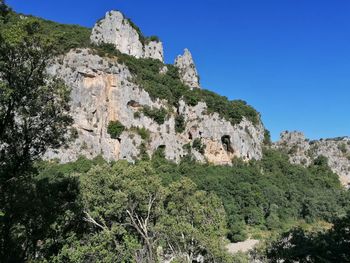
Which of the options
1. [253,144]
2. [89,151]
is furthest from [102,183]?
[253,144]

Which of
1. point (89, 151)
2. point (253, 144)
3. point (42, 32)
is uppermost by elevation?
point (253, 144)

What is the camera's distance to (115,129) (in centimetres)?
7569

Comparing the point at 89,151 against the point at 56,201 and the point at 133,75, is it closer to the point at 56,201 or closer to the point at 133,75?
the point at 133,75

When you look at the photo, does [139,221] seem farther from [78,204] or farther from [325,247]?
[325,247]

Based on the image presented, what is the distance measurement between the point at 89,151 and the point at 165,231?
158 feet

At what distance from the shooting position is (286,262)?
891 inches

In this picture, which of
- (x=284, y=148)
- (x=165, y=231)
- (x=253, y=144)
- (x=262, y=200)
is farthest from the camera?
(x=284, y=148)

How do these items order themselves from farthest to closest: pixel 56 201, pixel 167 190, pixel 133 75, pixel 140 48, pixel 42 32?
pixel 140 48, pixel 133 75, pixel 167 190, pixel 56 201, pixel 42 32

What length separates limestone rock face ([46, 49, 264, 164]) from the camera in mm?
73500

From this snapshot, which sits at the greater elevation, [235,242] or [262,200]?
[262,200]

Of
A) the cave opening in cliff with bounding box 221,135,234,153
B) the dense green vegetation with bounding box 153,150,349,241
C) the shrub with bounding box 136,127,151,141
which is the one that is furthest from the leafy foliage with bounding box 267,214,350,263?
the cave opening in cliff with bounding box 221,135,234,153

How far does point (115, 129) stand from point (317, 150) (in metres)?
74.0

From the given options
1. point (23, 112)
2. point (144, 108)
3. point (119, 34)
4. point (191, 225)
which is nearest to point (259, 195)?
point (144, 108)

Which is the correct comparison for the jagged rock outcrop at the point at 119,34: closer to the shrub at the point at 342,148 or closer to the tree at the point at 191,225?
the shrub at the point at 342,148
